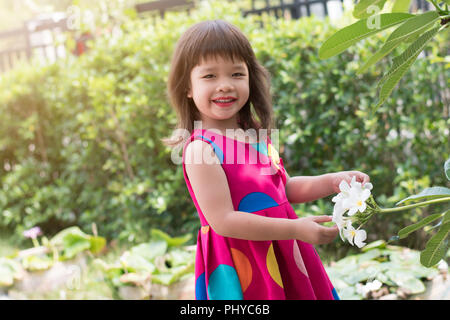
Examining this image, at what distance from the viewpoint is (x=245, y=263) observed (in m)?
1.38

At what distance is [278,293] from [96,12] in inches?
153

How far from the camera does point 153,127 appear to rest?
368 centimetres

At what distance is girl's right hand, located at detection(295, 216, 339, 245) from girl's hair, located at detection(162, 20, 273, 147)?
0.50 meters

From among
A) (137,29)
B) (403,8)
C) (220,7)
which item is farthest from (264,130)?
(137,29)

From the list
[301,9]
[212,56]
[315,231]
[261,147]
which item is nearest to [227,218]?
[315,231]

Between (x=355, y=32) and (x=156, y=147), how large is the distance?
9.18 ft

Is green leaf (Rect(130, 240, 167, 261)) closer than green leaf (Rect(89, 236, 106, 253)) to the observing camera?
Yes

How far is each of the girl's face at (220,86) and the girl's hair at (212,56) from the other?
0.02m

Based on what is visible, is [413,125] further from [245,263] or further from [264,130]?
[245,263]

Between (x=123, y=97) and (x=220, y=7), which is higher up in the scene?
(x=220, y=7)

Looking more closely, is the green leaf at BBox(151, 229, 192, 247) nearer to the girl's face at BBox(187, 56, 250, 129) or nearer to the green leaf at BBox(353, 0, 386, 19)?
the girl's face at BBox(187, 56, 250, 129)

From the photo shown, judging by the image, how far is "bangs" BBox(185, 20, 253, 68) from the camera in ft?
4.63

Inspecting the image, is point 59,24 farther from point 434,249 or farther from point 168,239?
point 434,249

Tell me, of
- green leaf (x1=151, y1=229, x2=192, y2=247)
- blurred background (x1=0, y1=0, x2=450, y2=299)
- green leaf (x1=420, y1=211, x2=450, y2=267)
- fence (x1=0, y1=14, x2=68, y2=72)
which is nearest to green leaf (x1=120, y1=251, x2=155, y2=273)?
blurred background (x1=0, y1=0, x2=450, y2=299)
